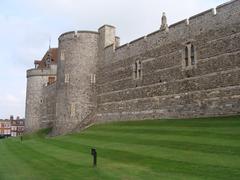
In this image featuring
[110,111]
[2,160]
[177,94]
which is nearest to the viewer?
[2,160]

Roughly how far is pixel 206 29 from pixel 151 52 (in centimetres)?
622

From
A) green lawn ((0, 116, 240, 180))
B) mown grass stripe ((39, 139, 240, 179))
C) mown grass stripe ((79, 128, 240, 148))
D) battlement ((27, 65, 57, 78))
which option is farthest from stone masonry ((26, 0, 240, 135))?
battlement ((27, 65, 57, 78))

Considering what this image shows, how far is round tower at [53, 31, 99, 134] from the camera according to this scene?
119ft

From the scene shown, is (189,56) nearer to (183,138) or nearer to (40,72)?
(183,138)

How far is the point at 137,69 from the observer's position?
31.8 m

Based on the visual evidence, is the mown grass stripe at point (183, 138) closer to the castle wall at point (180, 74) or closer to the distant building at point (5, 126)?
the castle wall at point (180, 74)

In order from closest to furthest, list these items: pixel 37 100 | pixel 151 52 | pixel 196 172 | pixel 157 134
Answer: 1. pixel 196 172
2. pixel 157 134
3. pixel 151 52
4. pixel 37 100

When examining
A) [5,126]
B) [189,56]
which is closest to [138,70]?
[189,56]

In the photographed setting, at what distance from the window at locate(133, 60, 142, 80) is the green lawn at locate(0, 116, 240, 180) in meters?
9.81

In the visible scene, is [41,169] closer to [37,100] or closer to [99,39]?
[99,39]

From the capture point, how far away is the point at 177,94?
1044 inches

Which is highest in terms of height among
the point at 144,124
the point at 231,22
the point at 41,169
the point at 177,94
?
the point at 231,22

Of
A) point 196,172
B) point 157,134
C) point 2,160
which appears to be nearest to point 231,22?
point 157,134

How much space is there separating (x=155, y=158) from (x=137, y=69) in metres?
17.5
